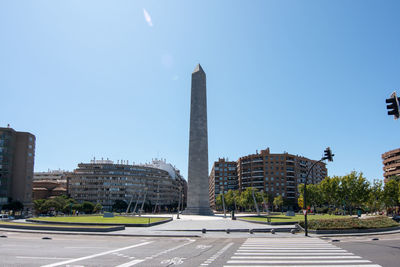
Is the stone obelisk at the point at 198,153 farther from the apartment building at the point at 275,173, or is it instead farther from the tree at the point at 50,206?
the apartment building at the point at 275,173

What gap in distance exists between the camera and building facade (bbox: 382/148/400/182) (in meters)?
100

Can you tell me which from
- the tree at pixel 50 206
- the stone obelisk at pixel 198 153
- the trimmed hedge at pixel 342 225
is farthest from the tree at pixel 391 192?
the tree at pixel 50 206

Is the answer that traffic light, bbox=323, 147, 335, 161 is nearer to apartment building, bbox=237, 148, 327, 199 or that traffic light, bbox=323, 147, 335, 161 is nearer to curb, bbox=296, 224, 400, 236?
curb, bbox=296, 224, 400, 236

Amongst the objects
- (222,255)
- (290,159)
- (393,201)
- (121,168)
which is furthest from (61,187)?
(222,255)

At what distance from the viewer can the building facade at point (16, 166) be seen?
Result: 82438 mm

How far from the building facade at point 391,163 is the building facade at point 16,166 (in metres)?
111

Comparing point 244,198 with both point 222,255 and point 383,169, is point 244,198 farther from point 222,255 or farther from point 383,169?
point 222,255

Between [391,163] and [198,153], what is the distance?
77.4 m

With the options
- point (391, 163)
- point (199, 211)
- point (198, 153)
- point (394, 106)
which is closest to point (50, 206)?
point (199, 211)

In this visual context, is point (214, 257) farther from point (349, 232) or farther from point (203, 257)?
point (349, 232)

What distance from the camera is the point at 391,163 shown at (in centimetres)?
10419

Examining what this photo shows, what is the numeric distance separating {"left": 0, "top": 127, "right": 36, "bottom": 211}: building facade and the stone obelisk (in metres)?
50.9

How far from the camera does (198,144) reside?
2437 inches

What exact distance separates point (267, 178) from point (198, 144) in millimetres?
65060
